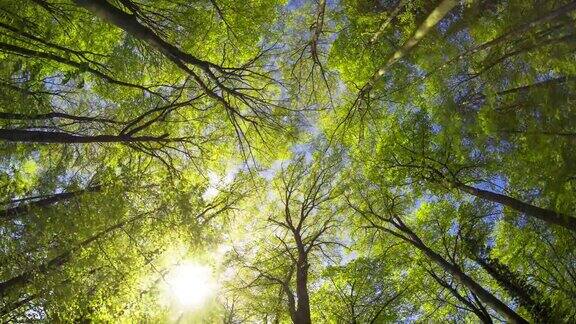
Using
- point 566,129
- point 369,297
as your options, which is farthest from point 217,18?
point 369,297

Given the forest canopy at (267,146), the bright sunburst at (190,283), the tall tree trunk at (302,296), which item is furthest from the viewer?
the tall tree trunk at (302,296)

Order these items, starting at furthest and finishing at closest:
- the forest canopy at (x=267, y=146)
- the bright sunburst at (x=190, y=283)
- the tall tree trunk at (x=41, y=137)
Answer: the bright sunburst at (x=190, y=283)
the forest canopy at (x=267, y=146)
the tall tree trunk at (x=41, y=137)

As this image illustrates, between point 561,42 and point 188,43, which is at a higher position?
point 188,43

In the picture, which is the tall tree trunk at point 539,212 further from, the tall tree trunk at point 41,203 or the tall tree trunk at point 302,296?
the tall tree trunk at point 41,203

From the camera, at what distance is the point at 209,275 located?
8.35 metres

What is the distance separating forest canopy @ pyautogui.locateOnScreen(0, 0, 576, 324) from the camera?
5.68m

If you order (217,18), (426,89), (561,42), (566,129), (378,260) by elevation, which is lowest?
(566,129)

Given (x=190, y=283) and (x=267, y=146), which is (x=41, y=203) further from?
(x=267, y=146)

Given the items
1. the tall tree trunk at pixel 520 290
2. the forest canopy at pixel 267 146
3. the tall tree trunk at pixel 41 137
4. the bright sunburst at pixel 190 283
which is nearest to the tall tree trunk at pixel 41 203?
the forest canopy at pixel 267 146

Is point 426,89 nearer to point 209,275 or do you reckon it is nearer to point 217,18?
point 217,18

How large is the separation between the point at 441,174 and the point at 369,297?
13.6ft

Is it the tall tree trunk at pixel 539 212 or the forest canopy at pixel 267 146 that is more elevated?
the forest canopy at pixel 267 146

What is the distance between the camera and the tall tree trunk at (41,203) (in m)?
5.86

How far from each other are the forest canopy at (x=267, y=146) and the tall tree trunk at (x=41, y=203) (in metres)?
0.04
